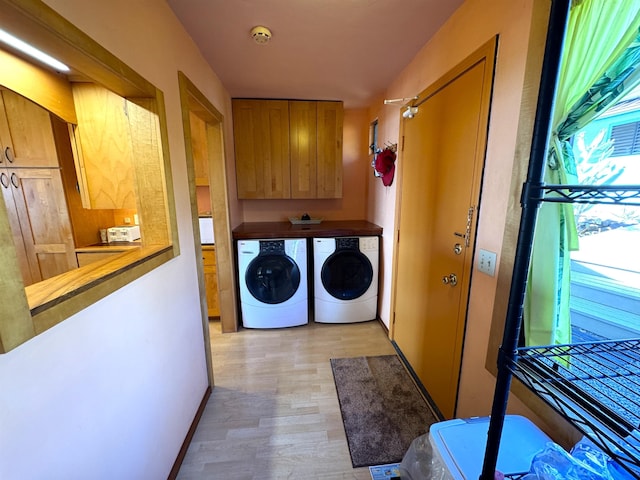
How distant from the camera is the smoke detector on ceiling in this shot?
153 centimetres

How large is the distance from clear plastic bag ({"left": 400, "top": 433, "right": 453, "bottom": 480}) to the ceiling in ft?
7.04

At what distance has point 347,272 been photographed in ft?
8.82

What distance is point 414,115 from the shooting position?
1854mm

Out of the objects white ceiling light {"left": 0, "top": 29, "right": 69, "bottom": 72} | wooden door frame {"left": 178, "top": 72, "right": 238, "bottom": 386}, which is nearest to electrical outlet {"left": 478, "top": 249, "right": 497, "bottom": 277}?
wooden door frame {"left": 178, "top": 72, "right": 238, "bottom": 386}

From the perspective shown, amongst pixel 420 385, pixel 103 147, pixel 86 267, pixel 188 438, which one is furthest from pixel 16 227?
pixel 420 385

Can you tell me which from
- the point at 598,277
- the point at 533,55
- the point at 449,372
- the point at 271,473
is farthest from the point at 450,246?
the point at 271,473

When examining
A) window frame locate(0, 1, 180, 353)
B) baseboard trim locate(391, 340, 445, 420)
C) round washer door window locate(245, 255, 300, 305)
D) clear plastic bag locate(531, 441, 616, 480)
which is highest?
window frame locate(0, 1, 180, 353)

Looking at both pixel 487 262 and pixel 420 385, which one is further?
pixel 420 385

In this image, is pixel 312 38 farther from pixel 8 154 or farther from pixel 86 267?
pixel 8 154

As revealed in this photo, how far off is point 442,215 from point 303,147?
1.78 meters

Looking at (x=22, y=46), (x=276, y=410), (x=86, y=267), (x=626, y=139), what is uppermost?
(x=22, y=46)

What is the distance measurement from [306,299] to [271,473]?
1.50 metres

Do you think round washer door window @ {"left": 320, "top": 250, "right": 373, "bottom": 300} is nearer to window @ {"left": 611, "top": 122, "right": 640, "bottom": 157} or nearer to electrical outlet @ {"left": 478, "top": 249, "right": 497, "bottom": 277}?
electrical outlet @ {"left": 478, "top": 249, "right": 497, "bottom": 277}

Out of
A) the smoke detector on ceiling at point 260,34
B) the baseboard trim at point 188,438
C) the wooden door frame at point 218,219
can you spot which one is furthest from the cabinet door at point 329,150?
the baseboard trim at point 188,438
